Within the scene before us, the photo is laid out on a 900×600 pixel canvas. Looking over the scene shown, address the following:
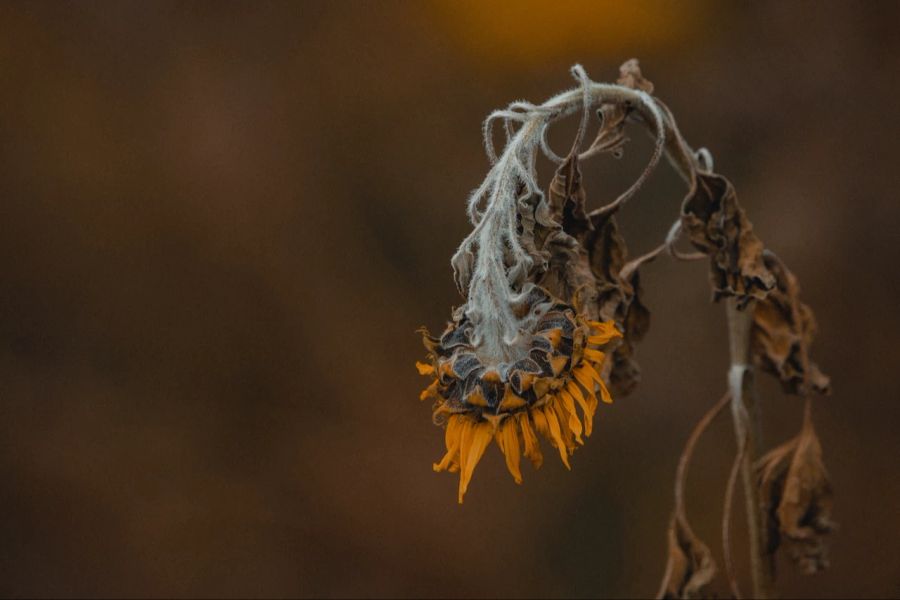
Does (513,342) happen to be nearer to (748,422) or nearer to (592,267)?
(592,267)

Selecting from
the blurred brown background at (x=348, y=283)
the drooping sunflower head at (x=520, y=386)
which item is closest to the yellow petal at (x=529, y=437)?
the drooping sunflower head at (x=520, y=386)

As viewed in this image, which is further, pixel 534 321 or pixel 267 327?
pixel 267 327

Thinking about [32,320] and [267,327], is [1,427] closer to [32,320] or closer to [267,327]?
[32,320]

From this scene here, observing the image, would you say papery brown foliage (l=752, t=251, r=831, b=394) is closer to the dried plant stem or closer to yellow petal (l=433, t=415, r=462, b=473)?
the dried plant stem

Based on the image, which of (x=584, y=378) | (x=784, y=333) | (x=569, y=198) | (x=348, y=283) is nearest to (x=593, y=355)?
(x=584, y=378)

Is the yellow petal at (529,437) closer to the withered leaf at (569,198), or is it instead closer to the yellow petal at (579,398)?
the yellow petal at (579,398)

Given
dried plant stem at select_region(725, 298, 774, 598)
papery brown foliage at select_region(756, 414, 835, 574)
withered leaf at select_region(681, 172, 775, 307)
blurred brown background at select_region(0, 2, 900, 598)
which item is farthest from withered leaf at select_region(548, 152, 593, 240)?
blurred brown background at select_region(0, 2, 900, 598)

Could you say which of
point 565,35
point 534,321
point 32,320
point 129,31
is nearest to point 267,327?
point 32,320
